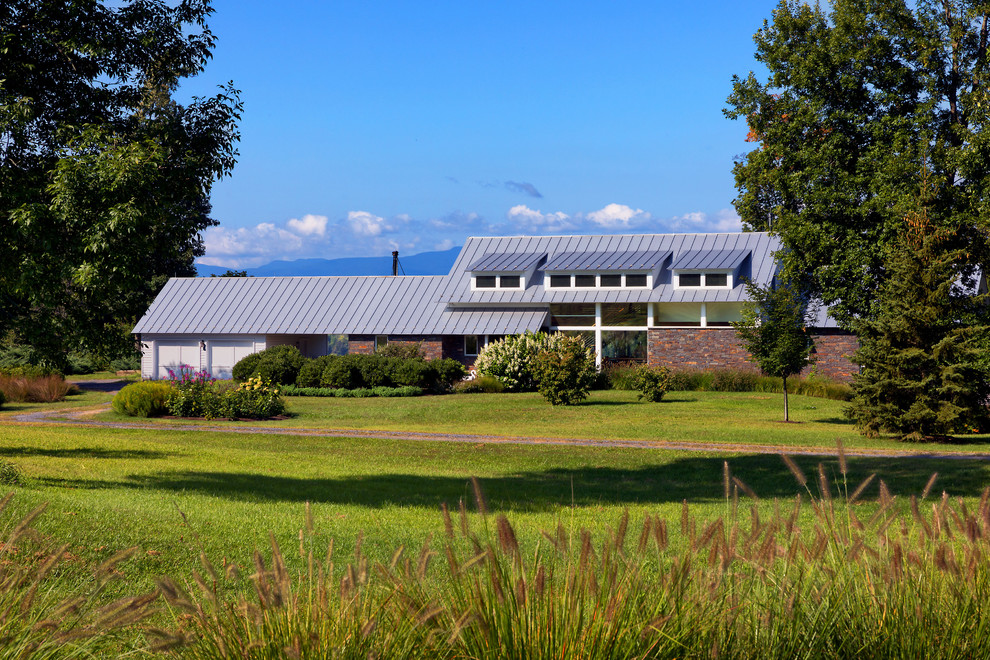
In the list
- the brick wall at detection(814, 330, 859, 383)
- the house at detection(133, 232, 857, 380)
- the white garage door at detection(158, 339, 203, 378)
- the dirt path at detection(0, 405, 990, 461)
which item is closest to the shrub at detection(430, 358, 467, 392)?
the house at detection(133, 232, 857, 380)

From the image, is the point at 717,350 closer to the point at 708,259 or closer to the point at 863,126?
the point at 708,259

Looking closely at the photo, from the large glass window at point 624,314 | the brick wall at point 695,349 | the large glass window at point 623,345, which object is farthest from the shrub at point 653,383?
the large glass window at point 624,314

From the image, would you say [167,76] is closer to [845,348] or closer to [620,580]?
[620,580]

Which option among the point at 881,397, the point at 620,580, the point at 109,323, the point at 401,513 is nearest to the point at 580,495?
the point at 401,513

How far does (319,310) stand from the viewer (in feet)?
146

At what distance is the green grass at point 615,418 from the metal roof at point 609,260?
9563 millimetres

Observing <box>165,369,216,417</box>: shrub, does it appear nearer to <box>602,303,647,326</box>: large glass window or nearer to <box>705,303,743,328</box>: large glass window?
<box>602,303,647,326</box>: large glass window

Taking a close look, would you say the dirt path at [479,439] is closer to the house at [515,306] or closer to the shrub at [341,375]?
the shrub at [341,375]

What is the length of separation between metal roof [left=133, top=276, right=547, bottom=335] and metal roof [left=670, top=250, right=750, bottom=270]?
264 inches

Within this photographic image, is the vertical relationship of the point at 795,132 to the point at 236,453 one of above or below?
above

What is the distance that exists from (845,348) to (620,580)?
36538 mm

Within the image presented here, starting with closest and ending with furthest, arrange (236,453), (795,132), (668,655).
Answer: (668,655) → (236,453) → (795,132)

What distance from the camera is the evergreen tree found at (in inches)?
802

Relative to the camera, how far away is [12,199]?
1060cm
